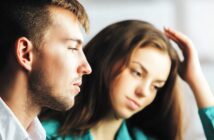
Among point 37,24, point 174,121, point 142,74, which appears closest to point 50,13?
point 37,24

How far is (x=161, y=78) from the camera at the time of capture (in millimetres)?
1080

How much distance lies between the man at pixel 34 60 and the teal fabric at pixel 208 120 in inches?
13.9

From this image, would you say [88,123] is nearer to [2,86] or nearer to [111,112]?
[111,112]

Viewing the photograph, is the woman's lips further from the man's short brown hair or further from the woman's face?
the man's short brown hair

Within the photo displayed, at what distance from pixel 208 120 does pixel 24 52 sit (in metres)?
0.49

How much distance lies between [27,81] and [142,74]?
0.29 metres

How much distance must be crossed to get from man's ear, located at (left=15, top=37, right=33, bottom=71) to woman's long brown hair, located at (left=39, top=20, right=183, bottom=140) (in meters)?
→ 0.15

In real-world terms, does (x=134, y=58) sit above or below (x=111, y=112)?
above

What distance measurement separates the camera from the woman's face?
1.06 metres

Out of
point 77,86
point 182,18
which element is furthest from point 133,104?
point 182,18

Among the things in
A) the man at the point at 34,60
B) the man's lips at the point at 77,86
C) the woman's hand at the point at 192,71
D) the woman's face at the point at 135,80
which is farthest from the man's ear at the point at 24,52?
the woman's hand at the point at 192,71

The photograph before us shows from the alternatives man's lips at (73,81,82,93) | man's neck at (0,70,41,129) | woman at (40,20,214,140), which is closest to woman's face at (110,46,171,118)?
woman at (40,20,214,140)

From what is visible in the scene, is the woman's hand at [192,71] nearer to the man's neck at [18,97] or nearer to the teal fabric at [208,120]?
the teal fabric at [208,120]

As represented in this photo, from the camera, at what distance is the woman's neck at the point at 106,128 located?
105 cm
